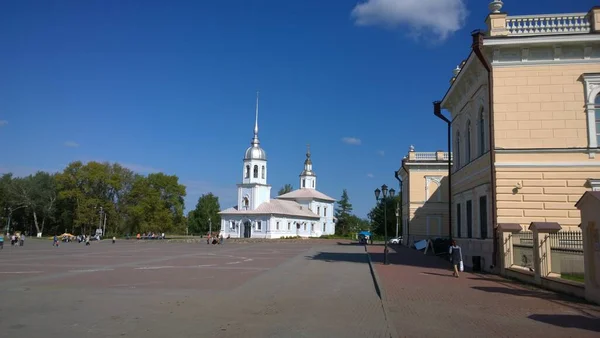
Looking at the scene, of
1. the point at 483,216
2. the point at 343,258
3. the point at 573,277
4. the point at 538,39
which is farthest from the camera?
the point at 343,258

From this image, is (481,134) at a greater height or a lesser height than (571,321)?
greater

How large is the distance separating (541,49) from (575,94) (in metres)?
2.21

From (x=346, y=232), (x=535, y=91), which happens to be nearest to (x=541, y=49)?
(x=535, y=91)

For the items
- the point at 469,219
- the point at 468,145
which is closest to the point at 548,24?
the point at 468,145

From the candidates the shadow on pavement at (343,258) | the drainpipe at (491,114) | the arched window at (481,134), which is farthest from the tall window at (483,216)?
the shadow on pavement at (343,258)

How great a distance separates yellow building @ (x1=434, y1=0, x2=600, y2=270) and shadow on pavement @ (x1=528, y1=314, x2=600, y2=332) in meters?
9.02

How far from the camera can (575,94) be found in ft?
60.0

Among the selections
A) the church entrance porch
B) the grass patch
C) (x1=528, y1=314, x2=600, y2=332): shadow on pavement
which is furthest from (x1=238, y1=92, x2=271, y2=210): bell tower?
(x1=528, y1=314, x2=600, y2=332): shadow on pavement

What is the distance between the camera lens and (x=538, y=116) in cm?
1859

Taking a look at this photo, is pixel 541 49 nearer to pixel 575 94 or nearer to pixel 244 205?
pixel 575 94

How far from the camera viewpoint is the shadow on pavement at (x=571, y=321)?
330 inches

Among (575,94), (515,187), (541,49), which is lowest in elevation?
(515,187)

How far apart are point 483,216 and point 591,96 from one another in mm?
6232

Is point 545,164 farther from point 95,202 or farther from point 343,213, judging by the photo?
point 343,213
